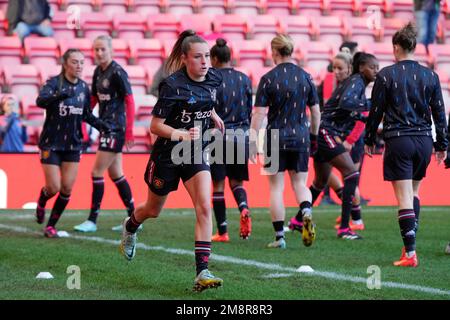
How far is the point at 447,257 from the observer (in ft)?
32.3

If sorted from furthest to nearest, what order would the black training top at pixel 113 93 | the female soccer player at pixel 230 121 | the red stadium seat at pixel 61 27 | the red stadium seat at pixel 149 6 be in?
the red stadium seat at pixel 149 6, the red stadium seat at pixel 61 27, the black training top at pixel 113 93, the female soccer player at pixel 230 121

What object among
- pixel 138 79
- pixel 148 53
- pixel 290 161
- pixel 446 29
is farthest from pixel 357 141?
pixel 446 29

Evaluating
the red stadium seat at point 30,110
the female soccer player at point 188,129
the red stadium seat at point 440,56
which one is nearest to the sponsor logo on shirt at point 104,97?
the female soccer player at point 188,129

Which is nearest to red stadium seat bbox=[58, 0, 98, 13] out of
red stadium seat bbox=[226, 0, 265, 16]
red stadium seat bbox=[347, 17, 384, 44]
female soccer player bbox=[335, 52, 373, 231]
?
red stadium seat bbox=[226, 0, 265, 16]

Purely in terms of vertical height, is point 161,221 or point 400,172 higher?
point 400,172

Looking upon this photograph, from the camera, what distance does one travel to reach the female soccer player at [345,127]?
11.5m

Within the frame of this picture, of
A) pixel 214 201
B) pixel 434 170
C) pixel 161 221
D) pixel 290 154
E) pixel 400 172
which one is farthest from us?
pixel 434 170

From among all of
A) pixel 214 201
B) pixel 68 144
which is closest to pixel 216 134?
pixel 214 201

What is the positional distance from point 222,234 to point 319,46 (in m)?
10.2

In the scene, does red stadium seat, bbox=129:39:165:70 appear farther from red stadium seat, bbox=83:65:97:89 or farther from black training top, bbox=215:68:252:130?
black training top, bbox=215:68:252:130

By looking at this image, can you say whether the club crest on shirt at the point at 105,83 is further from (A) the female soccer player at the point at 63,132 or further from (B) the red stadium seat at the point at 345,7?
(B) the red stadium seat at the point at 345,7

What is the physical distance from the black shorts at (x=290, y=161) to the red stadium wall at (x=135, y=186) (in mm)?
5406

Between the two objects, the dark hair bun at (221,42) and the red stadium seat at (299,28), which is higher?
the dark hair bun at (221,42)
